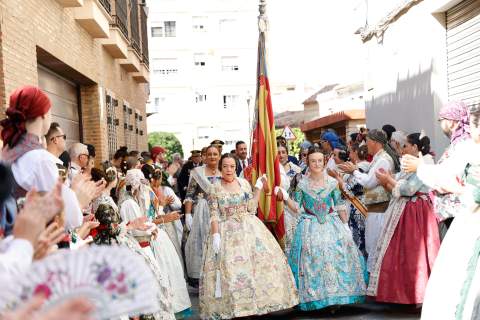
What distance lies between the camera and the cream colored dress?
7.60 metres

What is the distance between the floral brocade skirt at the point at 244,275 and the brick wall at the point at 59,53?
2664 millimetres

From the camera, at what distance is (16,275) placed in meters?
2.48

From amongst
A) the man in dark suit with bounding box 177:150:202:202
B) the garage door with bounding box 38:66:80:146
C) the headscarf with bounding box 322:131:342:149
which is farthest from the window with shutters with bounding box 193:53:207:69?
the headscarf with bounding box 322:131:342:149

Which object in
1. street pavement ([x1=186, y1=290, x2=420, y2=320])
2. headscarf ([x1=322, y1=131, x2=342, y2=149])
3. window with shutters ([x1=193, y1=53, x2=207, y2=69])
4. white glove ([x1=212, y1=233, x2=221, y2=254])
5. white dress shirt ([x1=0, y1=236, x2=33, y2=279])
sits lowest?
street pavement ([x1=186, y1=290, x2=420, y2=320])

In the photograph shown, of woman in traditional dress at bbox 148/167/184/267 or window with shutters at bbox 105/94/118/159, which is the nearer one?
woman in traditional dress at bbox 148/167/184/267

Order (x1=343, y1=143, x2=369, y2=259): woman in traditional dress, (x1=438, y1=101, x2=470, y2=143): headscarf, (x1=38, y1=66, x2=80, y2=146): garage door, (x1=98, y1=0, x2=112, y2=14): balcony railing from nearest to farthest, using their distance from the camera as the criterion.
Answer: (x1=438, y1=101, x2=470, y2=143): headscarf
(x1=343, y1=143, x2=369, y2=259): woman in traditional dress
(x1=38, y1=66, x2=80, y2=146): garage door
(x1=98, y1=0, x2=112, y2=14): balcony railing

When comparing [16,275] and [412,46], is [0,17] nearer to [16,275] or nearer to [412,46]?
[16,275]

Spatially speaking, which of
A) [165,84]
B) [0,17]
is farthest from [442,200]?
[165,84]

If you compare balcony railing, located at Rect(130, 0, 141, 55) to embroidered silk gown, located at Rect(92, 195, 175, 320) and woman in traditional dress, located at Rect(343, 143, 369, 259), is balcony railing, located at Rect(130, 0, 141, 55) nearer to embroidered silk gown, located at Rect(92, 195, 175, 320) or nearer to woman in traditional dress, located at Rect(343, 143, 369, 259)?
woman in traditional dress, located at Rect(343, 143, 369, 259)

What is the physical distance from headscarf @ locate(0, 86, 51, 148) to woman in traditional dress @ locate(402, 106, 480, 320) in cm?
302

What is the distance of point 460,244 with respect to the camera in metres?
5.52

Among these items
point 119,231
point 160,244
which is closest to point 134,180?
point 160,244

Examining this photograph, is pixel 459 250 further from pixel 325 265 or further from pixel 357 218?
pixel 357 218

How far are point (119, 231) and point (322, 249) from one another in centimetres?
265
